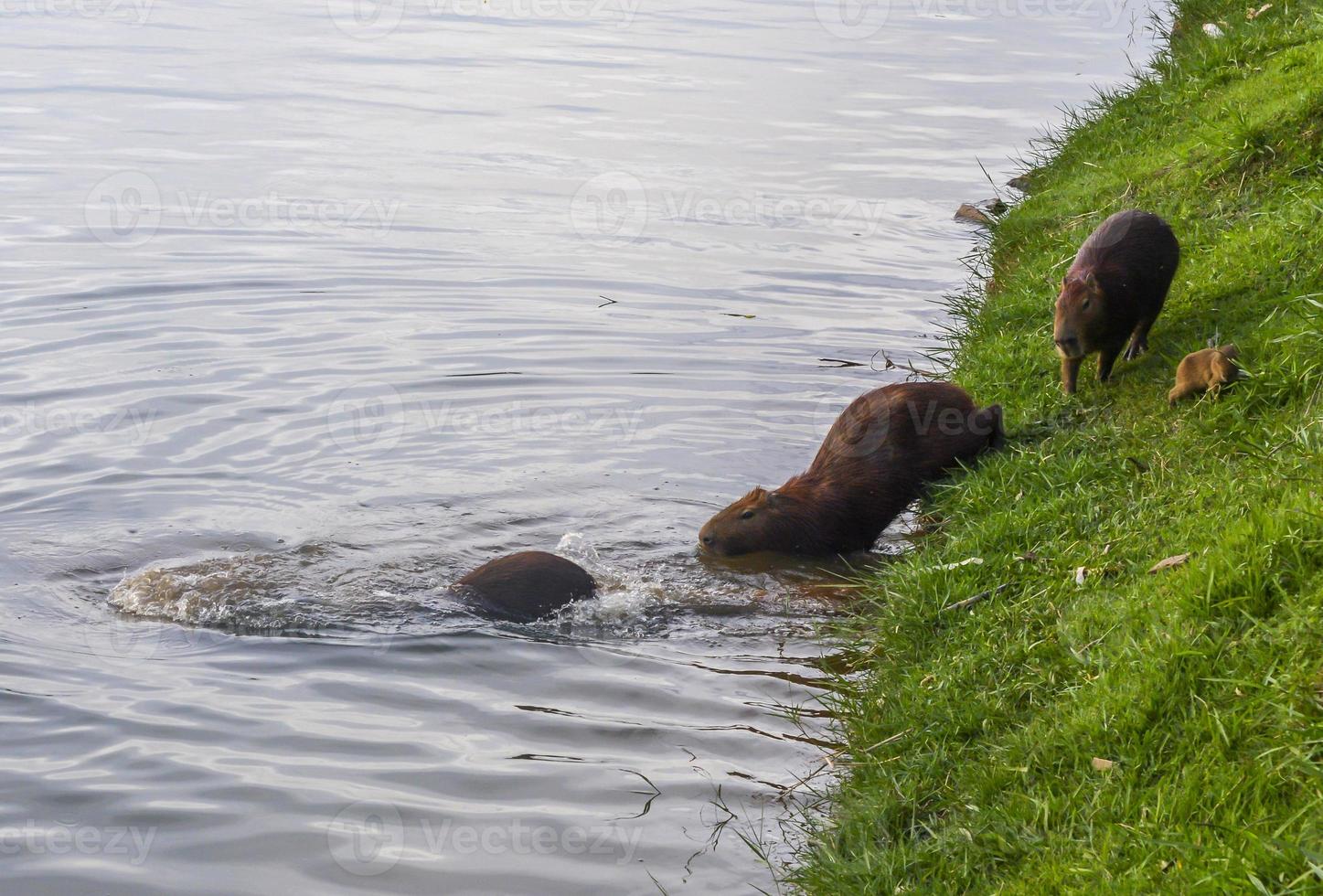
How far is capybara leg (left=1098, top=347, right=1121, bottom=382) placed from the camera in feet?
19.5

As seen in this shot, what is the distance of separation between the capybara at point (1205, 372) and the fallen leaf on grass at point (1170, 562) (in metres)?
1.32

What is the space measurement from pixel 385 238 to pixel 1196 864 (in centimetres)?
1032

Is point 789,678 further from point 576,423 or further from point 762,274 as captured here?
point 762,274

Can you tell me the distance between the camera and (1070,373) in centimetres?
598

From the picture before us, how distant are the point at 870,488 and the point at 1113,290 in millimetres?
1437

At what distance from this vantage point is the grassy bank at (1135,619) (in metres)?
3.10

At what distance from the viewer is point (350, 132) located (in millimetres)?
15648

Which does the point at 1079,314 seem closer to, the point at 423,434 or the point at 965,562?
the point at 965,562
